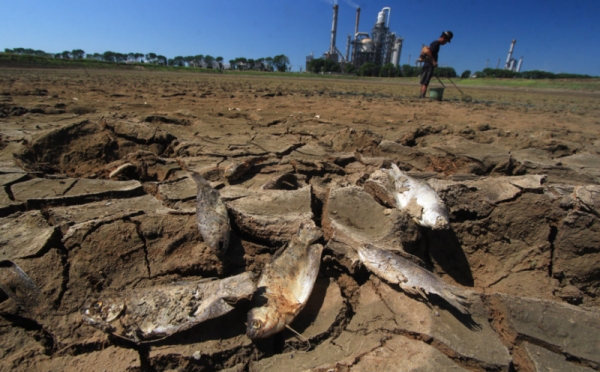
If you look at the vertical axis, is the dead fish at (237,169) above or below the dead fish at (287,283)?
above

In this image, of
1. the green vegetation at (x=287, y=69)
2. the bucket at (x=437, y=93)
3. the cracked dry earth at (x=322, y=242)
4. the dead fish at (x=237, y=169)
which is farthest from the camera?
the green vegetation at (x=287, y=69)

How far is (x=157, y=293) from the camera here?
1571 millimetres

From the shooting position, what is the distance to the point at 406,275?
1.67 m

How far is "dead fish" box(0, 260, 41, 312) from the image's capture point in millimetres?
1520

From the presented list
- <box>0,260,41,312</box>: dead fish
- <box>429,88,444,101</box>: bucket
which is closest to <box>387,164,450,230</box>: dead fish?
<box>0,260,41,312</box>: dead fish

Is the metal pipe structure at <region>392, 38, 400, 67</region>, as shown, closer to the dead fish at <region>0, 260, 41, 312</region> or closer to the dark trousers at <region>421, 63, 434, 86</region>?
the dark trousers at <region>421, 63, 434, 86</region>

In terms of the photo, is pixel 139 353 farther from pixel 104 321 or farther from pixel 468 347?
pixel 468 347

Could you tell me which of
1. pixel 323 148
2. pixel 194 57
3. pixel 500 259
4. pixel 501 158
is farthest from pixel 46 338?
pixel 194 57

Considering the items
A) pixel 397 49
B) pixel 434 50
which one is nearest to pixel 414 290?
pixel 434 50

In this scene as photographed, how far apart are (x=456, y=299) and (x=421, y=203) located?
2.80 feet

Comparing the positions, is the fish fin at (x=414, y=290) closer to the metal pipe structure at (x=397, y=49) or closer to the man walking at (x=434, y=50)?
the man walking at (x=434, y=50)

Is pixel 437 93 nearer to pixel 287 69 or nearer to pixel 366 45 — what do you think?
pixel 366 45

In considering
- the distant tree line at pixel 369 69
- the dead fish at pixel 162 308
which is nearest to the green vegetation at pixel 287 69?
the distant tree line at pixel 369 69

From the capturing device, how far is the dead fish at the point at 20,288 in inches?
59.8
